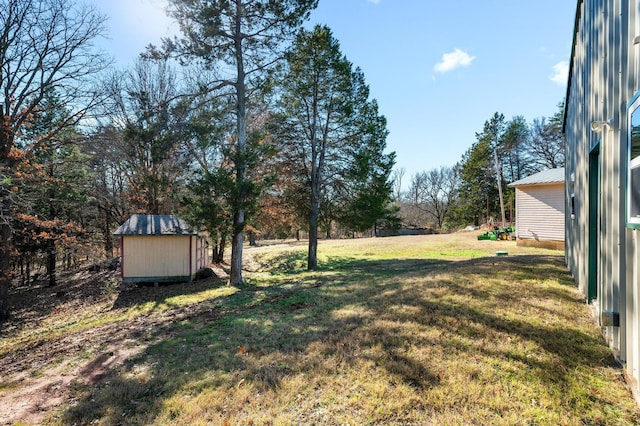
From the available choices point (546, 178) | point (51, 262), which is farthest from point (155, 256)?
point (546, 178)

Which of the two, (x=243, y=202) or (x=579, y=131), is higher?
(x=579, y=131)

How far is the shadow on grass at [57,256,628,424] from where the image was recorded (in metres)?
3.07

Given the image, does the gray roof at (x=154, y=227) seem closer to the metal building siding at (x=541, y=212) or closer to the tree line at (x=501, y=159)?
the metal building siding at (x=541, y=212)

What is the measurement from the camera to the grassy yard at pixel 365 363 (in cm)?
261

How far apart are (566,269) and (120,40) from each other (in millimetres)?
16709

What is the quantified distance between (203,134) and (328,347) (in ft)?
27.9

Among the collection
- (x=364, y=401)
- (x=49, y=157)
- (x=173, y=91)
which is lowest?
(x=364, y=401)

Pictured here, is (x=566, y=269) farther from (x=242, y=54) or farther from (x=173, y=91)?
(x=173, y=91)

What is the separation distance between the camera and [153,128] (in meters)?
10.0

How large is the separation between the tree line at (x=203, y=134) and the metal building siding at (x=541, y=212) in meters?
6.65

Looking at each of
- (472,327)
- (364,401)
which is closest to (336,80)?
(472,327)

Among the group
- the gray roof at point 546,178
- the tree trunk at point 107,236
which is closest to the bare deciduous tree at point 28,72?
the tree trunk at point 107,236

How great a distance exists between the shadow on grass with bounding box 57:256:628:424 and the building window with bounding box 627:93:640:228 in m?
1.53

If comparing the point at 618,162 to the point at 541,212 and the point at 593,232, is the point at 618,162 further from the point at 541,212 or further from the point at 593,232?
the point at 541,212
